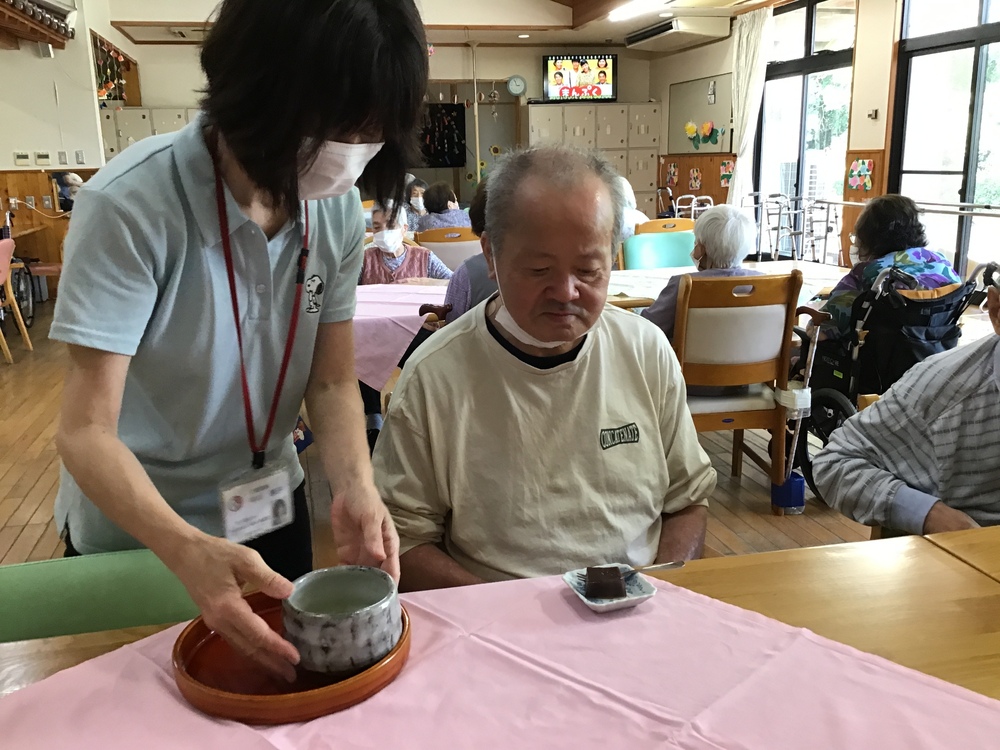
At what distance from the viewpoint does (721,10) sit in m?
9.60

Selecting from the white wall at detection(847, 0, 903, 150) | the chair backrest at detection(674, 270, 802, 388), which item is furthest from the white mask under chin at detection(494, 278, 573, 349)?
the white wall at detection(847, 0, 903, 150)

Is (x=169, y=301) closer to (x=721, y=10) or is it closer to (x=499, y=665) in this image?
(x=499, y=665)

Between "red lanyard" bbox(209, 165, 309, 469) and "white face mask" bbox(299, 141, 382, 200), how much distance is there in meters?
0.09

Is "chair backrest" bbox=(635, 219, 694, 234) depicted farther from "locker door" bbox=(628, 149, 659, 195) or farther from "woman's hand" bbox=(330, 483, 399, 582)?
"locker door" bbox=(628, 149, 659, 195)

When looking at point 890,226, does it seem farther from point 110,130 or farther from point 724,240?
point 110,130

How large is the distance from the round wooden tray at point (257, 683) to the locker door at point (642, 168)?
452 inches

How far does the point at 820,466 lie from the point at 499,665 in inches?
40.5

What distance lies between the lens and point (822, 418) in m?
3.56

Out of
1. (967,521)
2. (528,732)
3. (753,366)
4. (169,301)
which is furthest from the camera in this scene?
(753,366)

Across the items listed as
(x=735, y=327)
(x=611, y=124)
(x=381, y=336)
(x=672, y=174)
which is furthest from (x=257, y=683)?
(x=611, y=124)

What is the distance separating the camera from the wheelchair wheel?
3369mm

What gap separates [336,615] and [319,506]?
8.18 ft

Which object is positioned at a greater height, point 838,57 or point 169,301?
point 838,57

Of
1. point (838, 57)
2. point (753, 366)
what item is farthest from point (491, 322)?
point (838, 57)
